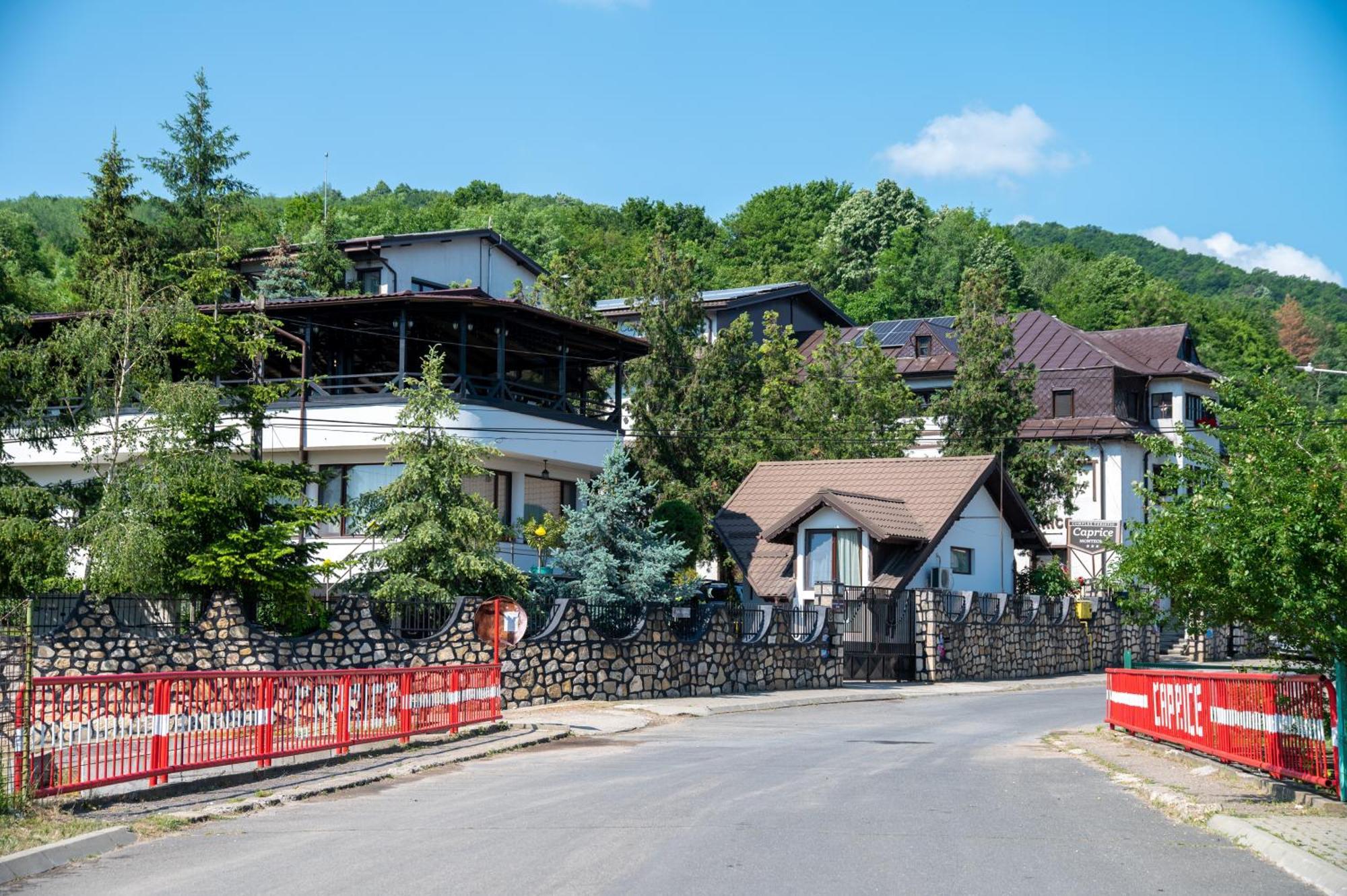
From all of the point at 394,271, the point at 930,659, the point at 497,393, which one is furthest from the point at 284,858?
the point at 394,271

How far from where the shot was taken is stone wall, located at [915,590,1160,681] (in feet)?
129

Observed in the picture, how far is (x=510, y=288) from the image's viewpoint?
2183 inches

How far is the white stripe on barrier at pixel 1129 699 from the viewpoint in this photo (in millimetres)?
20609

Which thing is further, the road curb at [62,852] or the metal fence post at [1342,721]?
the metal fence post at [1342,721]

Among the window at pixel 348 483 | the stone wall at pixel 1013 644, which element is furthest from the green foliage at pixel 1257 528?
the window at pixel 348 483

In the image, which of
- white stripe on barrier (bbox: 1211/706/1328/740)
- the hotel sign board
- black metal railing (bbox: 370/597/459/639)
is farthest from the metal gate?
white stripe on barrier (bbox: 1211/706/1328/740)

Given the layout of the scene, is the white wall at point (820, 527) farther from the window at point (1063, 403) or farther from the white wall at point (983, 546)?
the window at point (1063, 403)

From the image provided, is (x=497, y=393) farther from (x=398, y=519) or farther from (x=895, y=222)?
(x=895, y=222)

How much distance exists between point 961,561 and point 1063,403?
2167 centimetres

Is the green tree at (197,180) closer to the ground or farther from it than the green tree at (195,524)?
farther from it

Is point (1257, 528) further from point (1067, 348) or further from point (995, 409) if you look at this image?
point (1067, 348)

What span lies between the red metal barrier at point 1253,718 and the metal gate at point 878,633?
17.3 meters

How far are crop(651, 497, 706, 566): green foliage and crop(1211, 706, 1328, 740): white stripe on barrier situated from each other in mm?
23809

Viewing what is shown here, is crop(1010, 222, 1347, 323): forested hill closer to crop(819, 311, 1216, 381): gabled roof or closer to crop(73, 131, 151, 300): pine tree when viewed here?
crop(819, 311, 1216, 381): gabled roof
